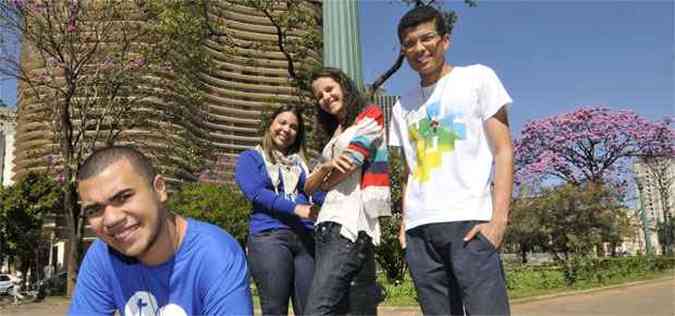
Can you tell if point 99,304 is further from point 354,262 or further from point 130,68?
point 130,68

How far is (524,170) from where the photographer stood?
2950 centimetres

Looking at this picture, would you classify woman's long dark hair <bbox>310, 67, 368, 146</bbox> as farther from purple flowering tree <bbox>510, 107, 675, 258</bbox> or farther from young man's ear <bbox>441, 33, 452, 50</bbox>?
purple flowering tree <bbox>510, 107, 675, 258</bbox>

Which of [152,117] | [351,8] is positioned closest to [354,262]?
[351,8]

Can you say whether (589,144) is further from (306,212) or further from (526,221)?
(306,212)

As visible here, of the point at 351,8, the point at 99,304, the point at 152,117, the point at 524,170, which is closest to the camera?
the point at 99,304

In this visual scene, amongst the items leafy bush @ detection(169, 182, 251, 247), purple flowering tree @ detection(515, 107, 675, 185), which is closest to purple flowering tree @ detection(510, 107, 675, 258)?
purple flowering tree @ detection(515, 107, 675, 185)

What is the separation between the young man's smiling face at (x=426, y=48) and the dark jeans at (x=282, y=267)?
1.16m

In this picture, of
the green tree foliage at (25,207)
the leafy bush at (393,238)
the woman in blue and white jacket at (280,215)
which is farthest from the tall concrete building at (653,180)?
the woman in blue and white jacket at (280,215)

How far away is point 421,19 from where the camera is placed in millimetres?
2877

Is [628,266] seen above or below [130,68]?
below

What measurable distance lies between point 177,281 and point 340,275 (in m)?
0.97

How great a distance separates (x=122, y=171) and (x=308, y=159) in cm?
197

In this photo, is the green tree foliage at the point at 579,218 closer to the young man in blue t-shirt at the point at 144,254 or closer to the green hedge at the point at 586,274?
the green hedge at the point at 586,274

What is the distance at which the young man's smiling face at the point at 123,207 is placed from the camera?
1.90 m
